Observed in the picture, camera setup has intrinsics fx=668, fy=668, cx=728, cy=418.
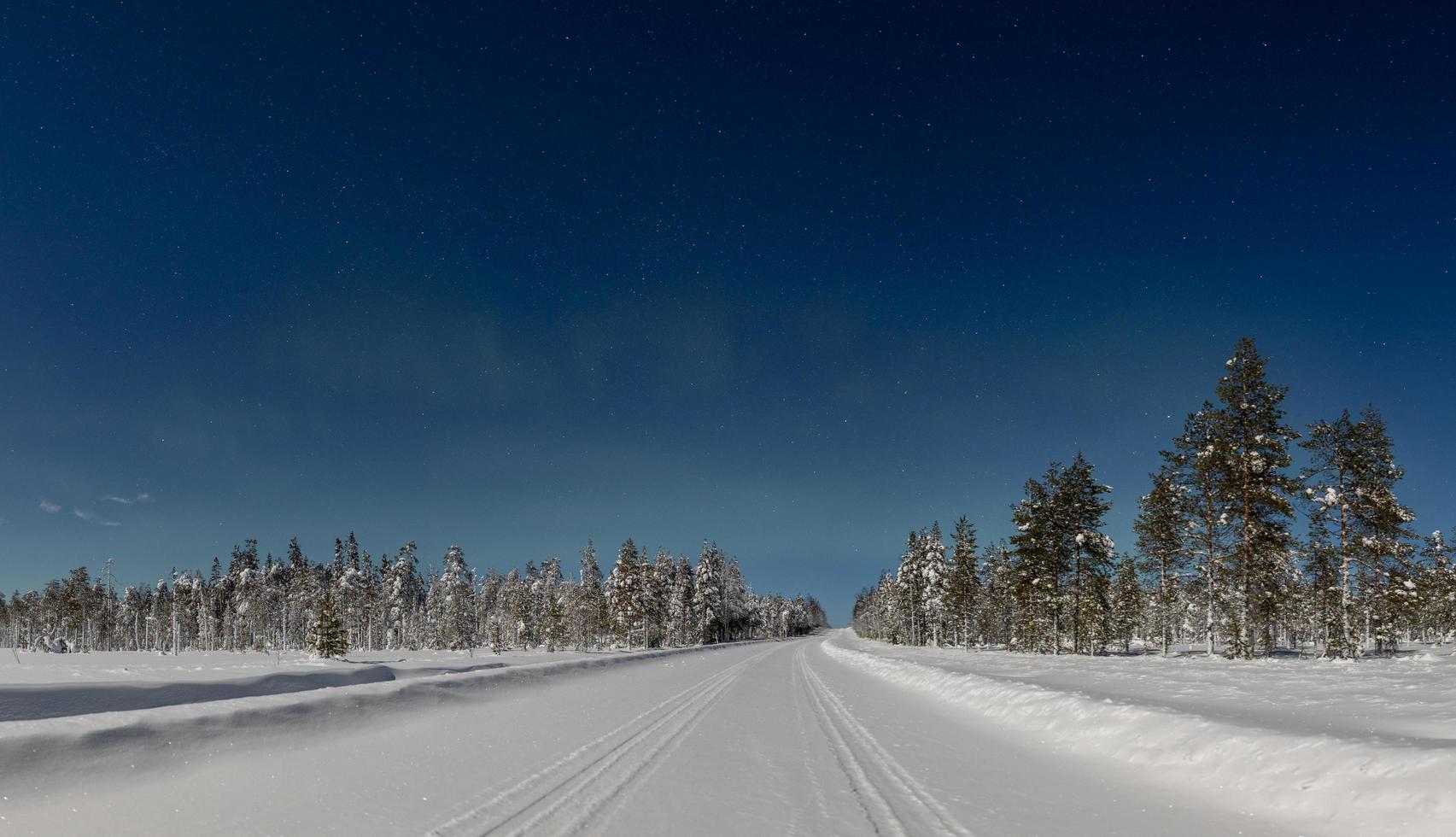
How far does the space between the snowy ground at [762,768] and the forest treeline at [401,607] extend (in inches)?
2496

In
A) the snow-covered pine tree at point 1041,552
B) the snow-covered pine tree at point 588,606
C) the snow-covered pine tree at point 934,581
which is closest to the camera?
the snow-covered pine tree at point 1041,552

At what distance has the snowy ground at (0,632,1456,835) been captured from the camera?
541cm

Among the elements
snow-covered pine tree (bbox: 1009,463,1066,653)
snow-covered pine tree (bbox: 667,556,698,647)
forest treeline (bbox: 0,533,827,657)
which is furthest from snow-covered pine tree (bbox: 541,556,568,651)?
snow-covered pine tree (bbox: 1009,463,1066,653)

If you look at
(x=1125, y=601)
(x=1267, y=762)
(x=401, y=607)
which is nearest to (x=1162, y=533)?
(x=1267, y=762)

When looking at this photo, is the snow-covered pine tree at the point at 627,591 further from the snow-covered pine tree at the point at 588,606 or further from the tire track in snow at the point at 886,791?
the tire track in snow at the point at 886,791

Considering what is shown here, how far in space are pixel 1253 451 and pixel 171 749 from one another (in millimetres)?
32719

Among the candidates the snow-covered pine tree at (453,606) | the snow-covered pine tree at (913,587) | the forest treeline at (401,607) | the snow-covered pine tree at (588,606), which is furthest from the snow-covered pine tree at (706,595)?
the snow-covered pine tree at (453,606)

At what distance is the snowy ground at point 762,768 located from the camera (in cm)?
541

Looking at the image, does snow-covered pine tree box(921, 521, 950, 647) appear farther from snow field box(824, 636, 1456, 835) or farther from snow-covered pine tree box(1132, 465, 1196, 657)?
snow field box(824, 636, 1456, 835)

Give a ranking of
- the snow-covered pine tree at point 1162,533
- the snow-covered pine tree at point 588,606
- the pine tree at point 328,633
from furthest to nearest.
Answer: the snow-covered pine tree at point 588,606
the pine tree at point 328,633
the snow-covered pine tree at point 1162,533

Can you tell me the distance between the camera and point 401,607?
3915 inches

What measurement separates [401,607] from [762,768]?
107m

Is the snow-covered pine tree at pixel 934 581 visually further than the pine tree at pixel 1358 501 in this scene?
Yes

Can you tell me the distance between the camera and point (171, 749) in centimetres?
747
